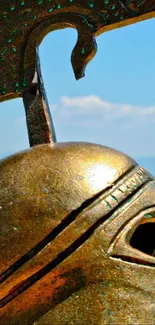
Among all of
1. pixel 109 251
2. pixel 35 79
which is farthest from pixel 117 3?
pixel 109 251

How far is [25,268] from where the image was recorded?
1744 mm

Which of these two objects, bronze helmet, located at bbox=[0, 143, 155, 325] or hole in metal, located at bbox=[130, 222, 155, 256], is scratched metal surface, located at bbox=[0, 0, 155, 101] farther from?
hole in metal, located at bbox=[130, 222, 155, 256]

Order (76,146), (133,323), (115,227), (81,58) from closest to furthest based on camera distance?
(133,323)
(115,227)
(76,146)
(81,58)

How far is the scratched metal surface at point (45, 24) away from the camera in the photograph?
2.14 m

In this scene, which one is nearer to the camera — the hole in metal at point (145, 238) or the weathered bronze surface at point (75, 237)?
the weathered bronze surface at point (75, 237)

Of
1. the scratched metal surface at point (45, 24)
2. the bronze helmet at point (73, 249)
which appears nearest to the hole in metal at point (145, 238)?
the bronze helmet at point (73, 249)

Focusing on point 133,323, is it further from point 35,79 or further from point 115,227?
point 35,79

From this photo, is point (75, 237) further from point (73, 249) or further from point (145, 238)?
point (145, 238)

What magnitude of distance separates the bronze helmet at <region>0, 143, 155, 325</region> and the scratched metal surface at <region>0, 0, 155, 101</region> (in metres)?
0.59

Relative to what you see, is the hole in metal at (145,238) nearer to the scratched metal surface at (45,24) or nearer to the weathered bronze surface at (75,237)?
the weathered bronze surface at (75,237)

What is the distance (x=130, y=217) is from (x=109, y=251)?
15 cm

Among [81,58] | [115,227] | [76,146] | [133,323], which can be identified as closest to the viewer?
[133,323]

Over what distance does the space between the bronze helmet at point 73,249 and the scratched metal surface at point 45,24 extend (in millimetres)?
588

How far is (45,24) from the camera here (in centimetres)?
225
